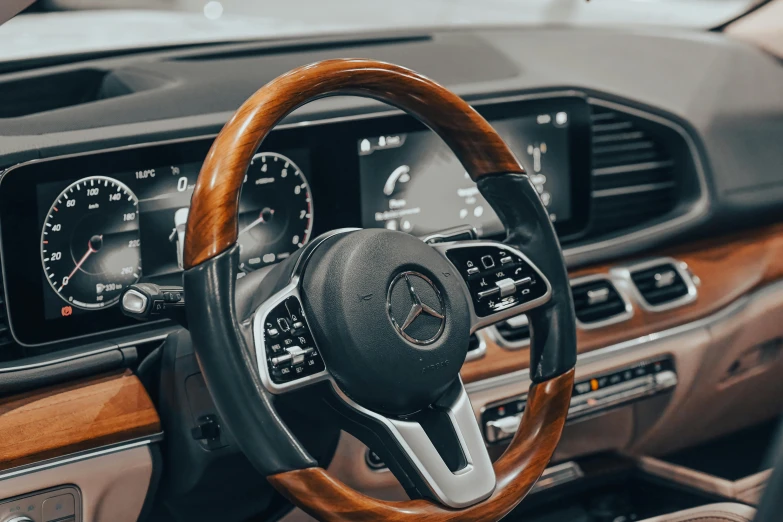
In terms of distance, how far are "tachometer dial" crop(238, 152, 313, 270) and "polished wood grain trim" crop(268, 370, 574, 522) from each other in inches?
19.4

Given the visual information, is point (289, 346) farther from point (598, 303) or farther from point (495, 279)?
point (598, 303)

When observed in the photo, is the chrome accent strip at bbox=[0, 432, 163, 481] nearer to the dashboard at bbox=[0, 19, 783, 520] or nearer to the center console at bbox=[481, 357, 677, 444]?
the dashboard at bbox=[0, 19, 783, 520]

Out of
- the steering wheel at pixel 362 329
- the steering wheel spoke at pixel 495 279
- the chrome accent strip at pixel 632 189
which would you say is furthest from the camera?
the chrome accent strip at pixel 632 189

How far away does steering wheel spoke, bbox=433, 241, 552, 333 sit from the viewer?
1247 millimetres

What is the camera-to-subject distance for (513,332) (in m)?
1.76

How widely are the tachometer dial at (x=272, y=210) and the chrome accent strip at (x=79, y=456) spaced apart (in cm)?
31

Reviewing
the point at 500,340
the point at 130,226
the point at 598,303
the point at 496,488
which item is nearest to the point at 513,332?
the point at 500,340

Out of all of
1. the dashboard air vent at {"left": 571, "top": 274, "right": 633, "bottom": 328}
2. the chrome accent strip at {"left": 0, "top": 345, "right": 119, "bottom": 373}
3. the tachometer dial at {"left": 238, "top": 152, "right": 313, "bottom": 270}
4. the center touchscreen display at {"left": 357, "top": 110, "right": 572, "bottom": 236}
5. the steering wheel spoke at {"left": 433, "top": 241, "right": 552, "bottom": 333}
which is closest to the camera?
the steering wheel spoke at {"left": 433, "top": 241, "right": 552, "bottom": 333}

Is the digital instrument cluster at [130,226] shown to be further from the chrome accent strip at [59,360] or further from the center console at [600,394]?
the center console at [600,394]

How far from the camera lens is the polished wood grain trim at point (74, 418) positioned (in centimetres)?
132

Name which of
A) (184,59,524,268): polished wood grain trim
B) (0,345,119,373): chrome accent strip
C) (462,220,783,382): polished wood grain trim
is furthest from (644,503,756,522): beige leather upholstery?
(0,345,119,373): chrome accent strip

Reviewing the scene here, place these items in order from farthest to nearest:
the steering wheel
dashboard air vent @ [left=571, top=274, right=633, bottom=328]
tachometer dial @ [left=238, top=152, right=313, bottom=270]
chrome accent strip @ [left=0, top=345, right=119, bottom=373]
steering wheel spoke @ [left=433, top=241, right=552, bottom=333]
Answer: dashboard air vent @ [left=571, top=274, right=633, bottom=328] → tachometer dial @ [left=238, top=152, right=313, bottom=270] → chrome accent strip @ [left=0, top=345, right=119, bottom=373] → steering wheel spoke @ [left=433, top=241, right=552, bottom=333] → the steering wheel

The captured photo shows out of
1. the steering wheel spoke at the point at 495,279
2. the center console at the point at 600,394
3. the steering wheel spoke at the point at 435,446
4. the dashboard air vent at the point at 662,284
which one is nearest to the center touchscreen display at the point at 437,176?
the dashboard air vent at the point at 662,284

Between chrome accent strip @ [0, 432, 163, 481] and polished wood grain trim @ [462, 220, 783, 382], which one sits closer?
chrome accent strip @ [0, 432, 163, 481]
